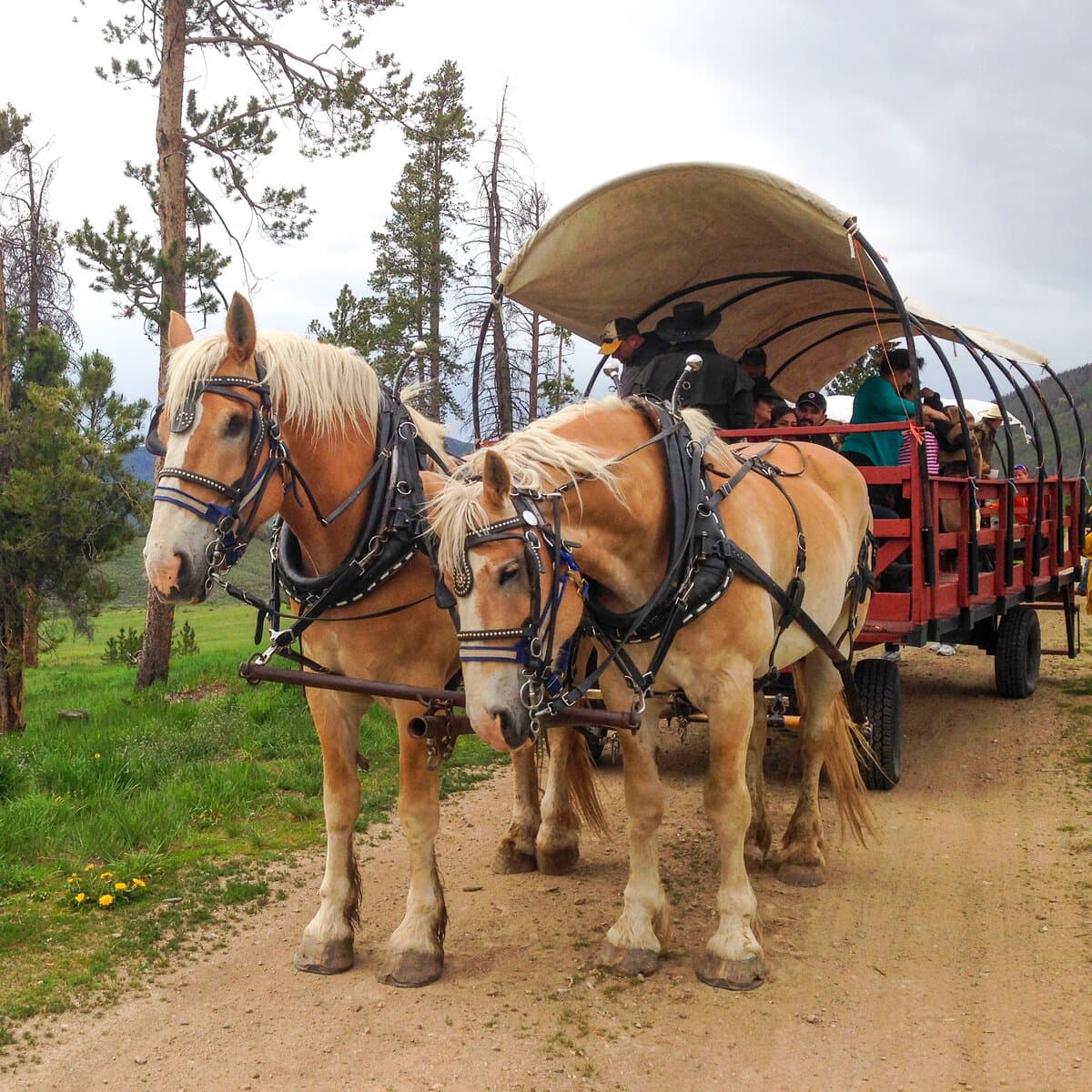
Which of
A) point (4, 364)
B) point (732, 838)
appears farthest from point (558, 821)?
point (4, 364)

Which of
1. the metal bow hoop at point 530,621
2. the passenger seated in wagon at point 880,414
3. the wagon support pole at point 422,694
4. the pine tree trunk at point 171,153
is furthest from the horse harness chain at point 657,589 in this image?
the pine tree trunk at point 171,153

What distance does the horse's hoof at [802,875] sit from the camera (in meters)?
4.59

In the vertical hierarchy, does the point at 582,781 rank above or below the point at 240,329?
below

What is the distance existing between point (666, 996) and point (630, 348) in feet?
13.1

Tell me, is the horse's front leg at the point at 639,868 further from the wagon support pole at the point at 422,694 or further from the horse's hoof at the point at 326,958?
the horse's hoof at the point at 326,958

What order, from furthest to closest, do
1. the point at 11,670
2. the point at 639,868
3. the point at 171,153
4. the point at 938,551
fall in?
the point at 171,153, the point at 11,670, the point at 938,551, the point at 639,868

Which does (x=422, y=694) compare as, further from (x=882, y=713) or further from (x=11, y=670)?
(x=11, y=670)

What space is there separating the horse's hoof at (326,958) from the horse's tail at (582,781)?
1.35 m

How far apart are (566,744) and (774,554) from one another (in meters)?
1.36

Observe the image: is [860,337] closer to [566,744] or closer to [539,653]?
[566,744]

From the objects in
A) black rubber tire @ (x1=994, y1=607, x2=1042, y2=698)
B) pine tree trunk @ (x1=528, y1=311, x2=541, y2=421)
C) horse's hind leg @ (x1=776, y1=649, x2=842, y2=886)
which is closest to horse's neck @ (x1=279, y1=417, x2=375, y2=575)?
horse's hind leg @ (x1=776, y1=649, x2=842, y2=886)

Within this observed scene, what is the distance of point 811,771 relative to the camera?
15.9 ft

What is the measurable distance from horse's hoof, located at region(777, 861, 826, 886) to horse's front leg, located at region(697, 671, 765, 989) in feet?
3.32

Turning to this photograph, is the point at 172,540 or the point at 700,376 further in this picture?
the point at 700,376
